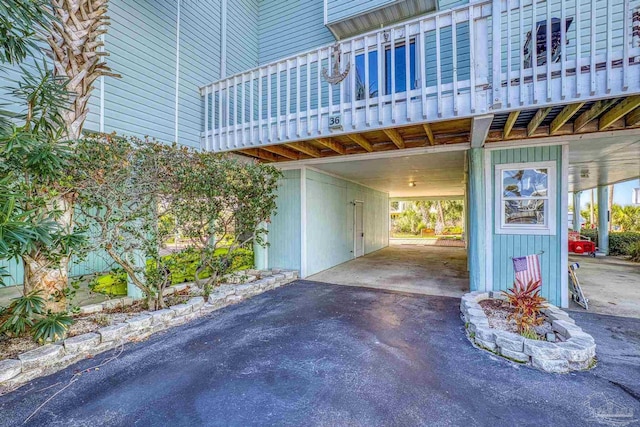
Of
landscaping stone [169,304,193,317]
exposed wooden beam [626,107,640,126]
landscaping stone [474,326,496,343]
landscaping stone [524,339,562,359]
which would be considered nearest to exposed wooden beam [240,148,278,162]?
landscaping stone [169,304,193,317]

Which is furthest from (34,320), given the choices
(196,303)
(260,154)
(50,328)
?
(260,154)

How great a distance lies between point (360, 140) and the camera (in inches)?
214

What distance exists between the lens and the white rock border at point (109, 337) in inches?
111

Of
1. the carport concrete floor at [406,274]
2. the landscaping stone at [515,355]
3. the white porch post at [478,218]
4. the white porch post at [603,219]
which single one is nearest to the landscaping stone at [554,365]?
the landscaping stone at [515,355]

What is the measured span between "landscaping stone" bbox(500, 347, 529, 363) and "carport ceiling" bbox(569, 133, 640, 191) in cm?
394

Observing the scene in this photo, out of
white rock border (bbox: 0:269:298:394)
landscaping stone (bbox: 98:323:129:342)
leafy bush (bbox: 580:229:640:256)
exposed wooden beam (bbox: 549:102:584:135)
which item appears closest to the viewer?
white rock border (bbox: 0:269:298:394)

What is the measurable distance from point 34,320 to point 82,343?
2.29ft

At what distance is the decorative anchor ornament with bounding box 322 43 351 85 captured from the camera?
472cm

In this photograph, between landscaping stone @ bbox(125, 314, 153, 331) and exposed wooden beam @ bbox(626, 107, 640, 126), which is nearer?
landscaping stone @ bbox(125, 314, 153, 331)

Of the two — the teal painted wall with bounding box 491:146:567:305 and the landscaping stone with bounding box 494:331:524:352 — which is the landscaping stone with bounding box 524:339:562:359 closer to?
the landscaping stone with bounding box 494:331:524:352

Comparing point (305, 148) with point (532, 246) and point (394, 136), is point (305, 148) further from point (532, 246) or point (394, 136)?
point (532, 246)

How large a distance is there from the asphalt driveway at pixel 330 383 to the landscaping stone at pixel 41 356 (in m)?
0.20

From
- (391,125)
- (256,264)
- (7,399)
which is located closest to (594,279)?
(391,125)

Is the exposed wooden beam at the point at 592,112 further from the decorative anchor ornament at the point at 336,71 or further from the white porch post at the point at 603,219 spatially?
the white porch post at the point at 603,219
